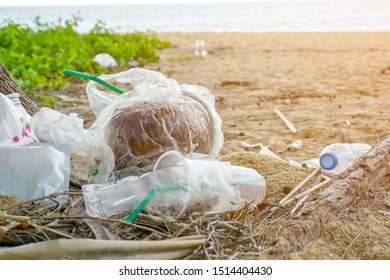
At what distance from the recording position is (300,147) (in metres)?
3.66

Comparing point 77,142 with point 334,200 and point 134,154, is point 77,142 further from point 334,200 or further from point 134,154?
point 334,200

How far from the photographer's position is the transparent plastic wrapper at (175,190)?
2.28m

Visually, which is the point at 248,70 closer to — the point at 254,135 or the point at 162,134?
the point at 254,135

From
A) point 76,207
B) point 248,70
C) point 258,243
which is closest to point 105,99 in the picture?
point 76,207

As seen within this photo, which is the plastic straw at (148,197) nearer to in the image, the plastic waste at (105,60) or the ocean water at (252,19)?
Answer: the plastic waste at (105,60)

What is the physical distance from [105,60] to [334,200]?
212 inches

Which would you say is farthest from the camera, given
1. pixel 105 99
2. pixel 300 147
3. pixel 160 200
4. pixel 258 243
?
pixel 300 147

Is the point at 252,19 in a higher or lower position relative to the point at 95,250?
higher

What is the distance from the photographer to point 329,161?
2.84 meters

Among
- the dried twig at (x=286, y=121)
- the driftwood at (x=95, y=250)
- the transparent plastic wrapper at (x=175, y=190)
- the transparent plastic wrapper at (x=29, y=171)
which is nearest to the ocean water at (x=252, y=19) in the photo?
the dried twig at (x=286, y=121)

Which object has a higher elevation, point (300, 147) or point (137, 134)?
point (137, 134)

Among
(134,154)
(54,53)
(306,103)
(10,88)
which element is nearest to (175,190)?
(134,154)

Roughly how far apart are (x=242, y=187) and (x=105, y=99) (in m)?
0.99

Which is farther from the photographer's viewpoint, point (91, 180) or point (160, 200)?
point (91, 180)
